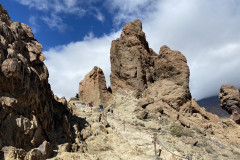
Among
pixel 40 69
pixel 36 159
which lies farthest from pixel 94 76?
pixel 36 159

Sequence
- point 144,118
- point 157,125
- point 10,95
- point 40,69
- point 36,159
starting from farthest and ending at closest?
point 144,118
point 157,125
point 40,69
point 10,95
point 36,159

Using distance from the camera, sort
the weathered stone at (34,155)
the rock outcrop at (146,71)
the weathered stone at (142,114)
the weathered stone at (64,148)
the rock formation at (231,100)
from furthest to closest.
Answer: the rock formation at (231,100) < the rock outcrop at (146,71) < the weathered stone at (142,114) < the weathered stone at (64,148) < the weathered stone at (34,155)

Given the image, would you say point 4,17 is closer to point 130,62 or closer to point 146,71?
point 130,62

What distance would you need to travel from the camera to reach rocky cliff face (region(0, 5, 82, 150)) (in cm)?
934

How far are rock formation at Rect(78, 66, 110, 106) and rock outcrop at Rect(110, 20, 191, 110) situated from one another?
1.74 metres

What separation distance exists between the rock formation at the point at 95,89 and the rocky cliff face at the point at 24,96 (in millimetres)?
12811

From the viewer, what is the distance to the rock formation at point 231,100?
28.1m

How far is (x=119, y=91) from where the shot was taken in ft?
94.4

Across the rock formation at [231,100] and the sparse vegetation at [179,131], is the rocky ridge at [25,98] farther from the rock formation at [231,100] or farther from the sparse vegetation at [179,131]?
the rock formation at [231,100]

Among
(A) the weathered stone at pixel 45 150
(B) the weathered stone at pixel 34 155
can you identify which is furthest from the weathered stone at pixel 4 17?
(B) the weathered stone at pixel 34 155

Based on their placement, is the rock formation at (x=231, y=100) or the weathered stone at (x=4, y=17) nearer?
the weathered stone at (x=4, y=17)

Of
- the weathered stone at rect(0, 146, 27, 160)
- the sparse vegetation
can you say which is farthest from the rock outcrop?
the weathered stone at rect(0, 146, 27, 160)

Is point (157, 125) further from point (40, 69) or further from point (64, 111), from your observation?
point (40, 69)

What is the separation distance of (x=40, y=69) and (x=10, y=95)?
3.96 m
